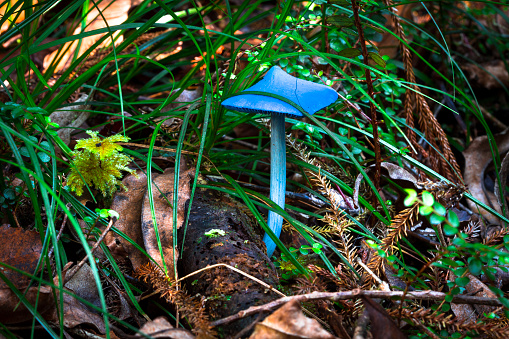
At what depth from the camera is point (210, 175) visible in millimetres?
1920

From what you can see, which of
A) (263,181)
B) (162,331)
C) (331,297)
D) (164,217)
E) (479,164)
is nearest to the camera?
(162,331)

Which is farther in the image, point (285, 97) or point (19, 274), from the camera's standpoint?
point (285, 97)

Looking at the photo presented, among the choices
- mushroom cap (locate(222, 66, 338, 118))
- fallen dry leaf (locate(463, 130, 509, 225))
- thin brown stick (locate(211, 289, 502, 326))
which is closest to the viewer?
thin brown stick (locate(211, 289, 502, 326))

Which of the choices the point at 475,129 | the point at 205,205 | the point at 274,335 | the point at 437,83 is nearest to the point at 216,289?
the point at 274,335

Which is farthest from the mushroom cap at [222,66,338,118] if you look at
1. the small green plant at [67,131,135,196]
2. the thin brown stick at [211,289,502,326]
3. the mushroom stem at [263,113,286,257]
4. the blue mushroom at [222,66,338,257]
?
the thin brown stick at [211,289,502,326]

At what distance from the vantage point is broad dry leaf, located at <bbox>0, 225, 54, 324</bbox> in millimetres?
1180

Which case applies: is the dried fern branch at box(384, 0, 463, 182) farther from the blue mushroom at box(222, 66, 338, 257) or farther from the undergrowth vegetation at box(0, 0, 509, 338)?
the blue mushroom at box(222, 66, 338, 257)

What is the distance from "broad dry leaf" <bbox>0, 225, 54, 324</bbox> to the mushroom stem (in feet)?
2.87

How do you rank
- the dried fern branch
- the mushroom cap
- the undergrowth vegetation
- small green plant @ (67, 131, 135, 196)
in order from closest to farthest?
the undergrowth vegetation → the mushroom cap → small green plant @ (67, 131, 135, 196) → the dried fern branch

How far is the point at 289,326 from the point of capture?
992 mm

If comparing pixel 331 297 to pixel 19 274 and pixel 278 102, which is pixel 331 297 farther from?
pixel 19 274

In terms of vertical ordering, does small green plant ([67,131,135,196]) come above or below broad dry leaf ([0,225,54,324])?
above

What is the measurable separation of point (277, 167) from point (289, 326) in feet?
2.62

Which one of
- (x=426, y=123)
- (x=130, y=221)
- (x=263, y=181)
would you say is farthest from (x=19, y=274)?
(x=426, y=123)
